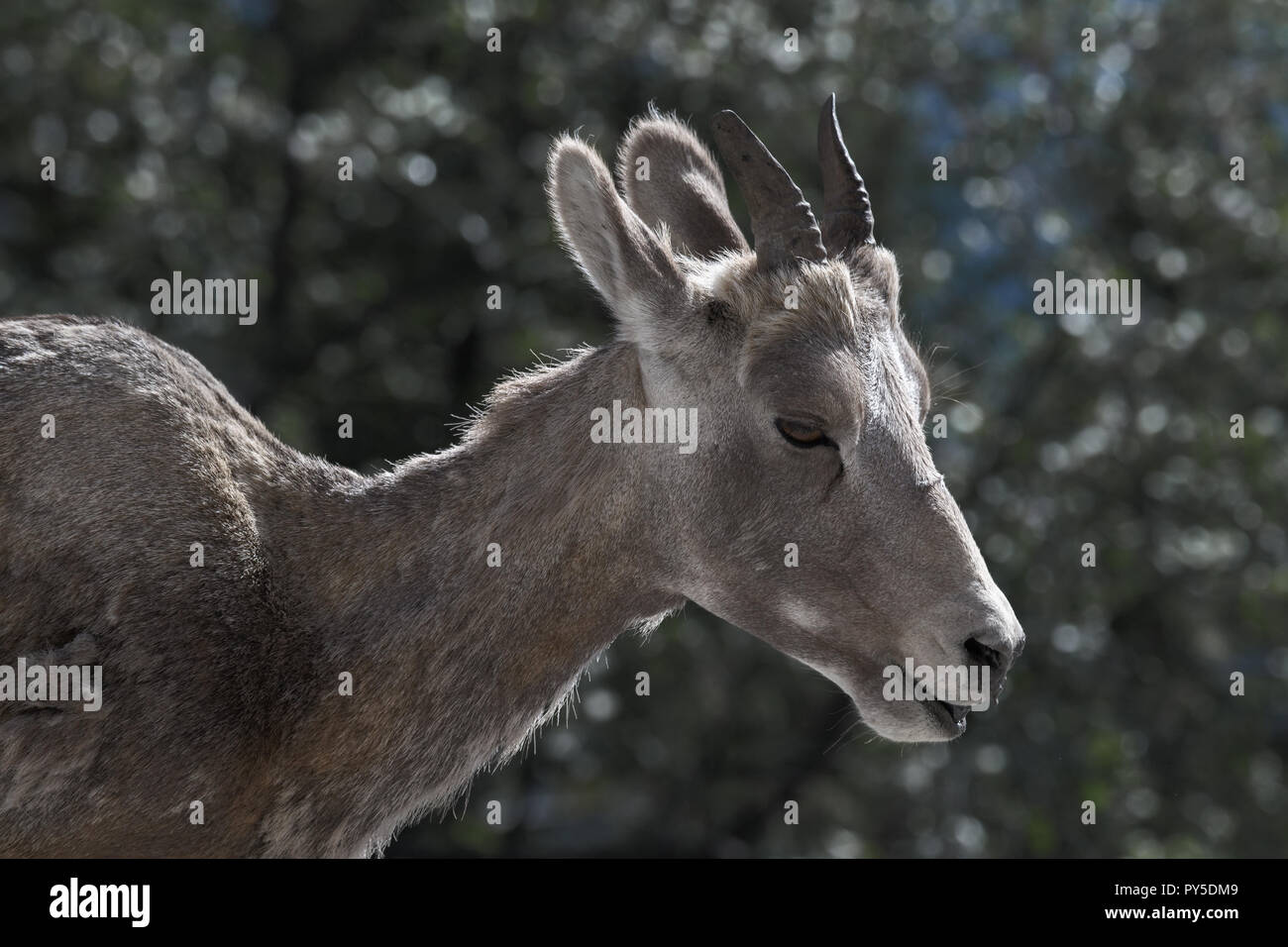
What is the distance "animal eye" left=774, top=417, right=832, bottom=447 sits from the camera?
23.7ft

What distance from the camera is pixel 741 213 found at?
16.9 m

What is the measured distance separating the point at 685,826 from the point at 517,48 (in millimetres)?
9199

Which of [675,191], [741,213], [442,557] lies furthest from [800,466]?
[741,213]

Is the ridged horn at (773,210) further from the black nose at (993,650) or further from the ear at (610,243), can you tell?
the black nose at (993,650)

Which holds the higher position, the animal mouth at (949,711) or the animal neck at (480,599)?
the animal neck at (480,599)

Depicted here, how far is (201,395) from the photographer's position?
776 centimetres

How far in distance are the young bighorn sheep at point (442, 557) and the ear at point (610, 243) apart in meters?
0.02

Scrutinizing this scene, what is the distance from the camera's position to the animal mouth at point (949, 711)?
23.2 feet

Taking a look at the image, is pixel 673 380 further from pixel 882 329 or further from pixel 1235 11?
pixel 1235 11

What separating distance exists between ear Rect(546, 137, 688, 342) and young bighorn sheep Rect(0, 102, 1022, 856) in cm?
2

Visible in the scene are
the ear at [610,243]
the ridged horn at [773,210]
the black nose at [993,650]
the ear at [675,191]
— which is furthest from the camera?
the ear at [675,191]

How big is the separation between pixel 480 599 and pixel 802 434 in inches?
63.9

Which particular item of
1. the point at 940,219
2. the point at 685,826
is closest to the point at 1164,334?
the point at 940,219

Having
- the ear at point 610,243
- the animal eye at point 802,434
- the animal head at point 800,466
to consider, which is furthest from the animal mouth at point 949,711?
the ear at point 610,243
